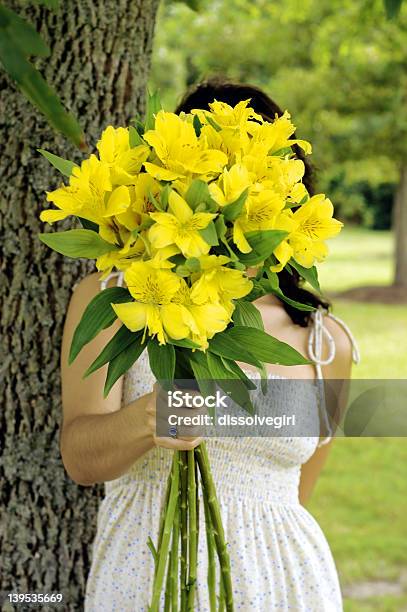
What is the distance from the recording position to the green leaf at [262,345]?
124 cm

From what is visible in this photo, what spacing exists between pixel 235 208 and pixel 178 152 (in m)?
0.10

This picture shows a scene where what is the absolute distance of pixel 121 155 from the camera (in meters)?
1.20

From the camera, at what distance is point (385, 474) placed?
5738 mm

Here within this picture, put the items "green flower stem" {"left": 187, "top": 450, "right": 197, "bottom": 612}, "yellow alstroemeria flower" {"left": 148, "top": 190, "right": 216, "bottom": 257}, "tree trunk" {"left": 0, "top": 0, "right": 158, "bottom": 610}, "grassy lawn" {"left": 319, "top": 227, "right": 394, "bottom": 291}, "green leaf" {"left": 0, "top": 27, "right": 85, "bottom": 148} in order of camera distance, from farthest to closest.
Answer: "grassy lawn" {"left": 319, "top": 227, "right": 394, "bottom": 291}, "tree trunk" {"left": 0, "top": 0, "right": 158, "bottom": 610}, "green flower stem" {"left": 187, "top": 450, "right": 197, "bottom": 612}, "yellow alstroemeria flower" {"left": 148, "top": 190, "right": 216, "bottom": 257}, "green leaf" {"left": 0, "top": 27, "right": 85, "bottom": 148}

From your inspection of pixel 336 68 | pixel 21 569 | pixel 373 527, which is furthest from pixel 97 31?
pixel 336 68

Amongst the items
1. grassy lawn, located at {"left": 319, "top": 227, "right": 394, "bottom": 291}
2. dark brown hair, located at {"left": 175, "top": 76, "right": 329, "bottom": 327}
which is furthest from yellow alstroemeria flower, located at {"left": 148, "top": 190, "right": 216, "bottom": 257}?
grassy lawn, located at {"left": 319, "top": 227, "right": 394, "bottom": 291}

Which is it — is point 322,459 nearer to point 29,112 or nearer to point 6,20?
point 29,112

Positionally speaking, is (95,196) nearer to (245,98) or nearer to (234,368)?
(234,368)

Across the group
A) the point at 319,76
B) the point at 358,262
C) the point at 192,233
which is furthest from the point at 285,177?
the point at 358,262

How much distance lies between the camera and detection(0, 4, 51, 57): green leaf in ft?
2.73

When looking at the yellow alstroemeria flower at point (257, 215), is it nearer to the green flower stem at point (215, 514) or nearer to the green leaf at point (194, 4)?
the green flower stem at point (215, 514)

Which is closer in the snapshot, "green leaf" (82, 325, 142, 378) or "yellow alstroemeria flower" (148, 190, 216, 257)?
"yellow alstroemeria flower" (148, 190, 216, 257)

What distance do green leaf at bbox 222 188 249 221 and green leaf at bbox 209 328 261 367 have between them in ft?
0.56

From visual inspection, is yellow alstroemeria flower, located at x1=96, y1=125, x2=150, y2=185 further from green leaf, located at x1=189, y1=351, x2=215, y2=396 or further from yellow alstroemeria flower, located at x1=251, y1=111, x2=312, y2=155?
green leaf, located at x1=189, y1=351, x2=215, y2=396
